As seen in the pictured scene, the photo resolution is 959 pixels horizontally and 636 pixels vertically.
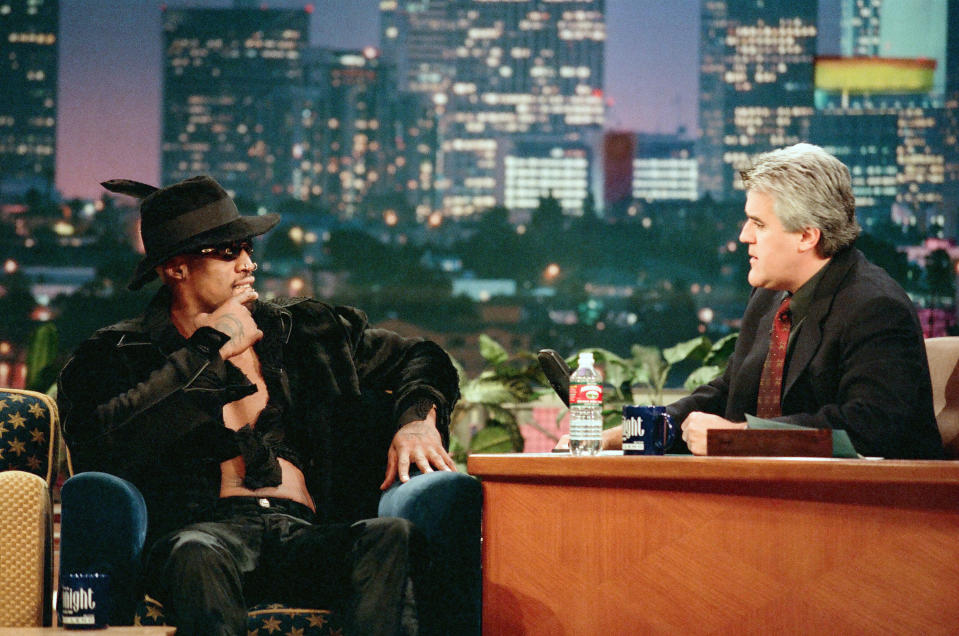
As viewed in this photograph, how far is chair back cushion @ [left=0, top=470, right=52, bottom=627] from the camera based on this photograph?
2.23 m

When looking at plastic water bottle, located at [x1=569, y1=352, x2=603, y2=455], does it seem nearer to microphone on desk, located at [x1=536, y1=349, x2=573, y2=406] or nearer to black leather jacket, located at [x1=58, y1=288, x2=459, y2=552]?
microphone on desk, located at [x1=536, y1=349, x2=573, y2=406]

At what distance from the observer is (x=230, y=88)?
8.21m

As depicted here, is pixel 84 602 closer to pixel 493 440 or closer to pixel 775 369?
pixel 775 369

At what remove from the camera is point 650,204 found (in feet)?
24.3

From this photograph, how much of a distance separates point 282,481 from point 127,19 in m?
6.20

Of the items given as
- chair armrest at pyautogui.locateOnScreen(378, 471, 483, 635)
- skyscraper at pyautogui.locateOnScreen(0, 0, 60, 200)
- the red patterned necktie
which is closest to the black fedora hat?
chair armrest at pyautogui.locateOnScreen(378, 471, 483, 635)

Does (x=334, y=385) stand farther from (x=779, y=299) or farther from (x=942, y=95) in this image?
(x=942, y=95)

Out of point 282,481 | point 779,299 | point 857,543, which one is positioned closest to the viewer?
point 857,543

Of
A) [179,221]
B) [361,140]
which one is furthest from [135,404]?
[361,140]

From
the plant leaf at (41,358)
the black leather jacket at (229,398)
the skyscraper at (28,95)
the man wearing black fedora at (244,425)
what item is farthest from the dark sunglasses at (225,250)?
the skyscraper at (28,95)

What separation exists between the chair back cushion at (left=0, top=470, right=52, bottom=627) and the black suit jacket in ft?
5.42

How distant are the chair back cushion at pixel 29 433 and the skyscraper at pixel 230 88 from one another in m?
5.44

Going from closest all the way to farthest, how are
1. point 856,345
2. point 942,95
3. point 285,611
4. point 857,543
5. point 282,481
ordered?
point 857,543, point 285,611, point 856,345, point 282,481, point 942,95

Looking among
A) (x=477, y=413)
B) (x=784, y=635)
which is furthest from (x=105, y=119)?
(x=784, y=635)
